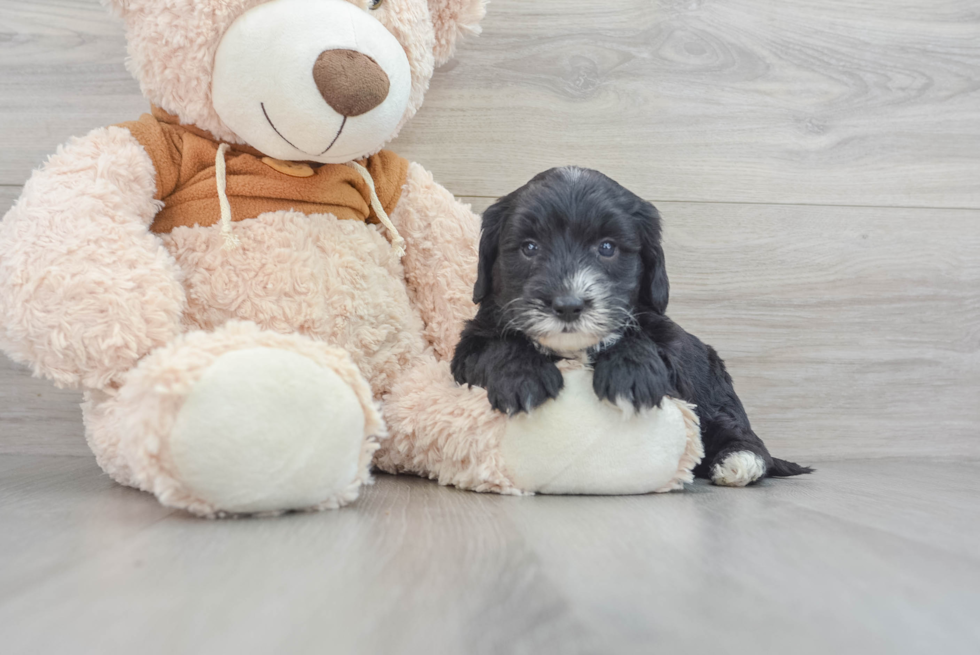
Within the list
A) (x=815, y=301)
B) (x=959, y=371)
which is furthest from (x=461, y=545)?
(x=959, y=371)

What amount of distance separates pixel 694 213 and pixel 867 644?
4.25 feet

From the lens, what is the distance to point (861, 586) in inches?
27.8

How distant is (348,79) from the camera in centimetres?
112

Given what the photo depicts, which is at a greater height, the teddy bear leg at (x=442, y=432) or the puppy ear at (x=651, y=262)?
the puppy ear at (x=651, y=262)

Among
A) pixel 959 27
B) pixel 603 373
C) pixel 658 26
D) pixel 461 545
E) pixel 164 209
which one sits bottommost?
pixel 461 545

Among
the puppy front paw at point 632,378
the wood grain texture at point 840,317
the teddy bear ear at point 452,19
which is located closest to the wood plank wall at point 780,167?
the wood grain texture at point 840,317

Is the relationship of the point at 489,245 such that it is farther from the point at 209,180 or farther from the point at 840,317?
the point at 840,317

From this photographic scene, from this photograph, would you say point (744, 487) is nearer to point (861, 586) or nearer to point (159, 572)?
point (861, 586)

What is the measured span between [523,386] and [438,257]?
46 centimetres

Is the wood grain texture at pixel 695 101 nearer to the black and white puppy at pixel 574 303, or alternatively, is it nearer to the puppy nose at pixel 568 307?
the black and white puppy at pixel 574 303

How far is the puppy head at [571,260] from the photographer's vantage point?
1.07 m

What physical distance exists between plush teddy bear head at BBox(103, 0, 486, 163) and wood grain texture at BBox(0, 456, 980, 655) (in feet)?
2.02

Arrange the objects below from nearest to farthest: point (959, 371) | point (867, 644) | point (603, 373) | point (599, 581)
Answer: point (867, 644)
point (599, 581)
point (603, 373)
point (959, 371)

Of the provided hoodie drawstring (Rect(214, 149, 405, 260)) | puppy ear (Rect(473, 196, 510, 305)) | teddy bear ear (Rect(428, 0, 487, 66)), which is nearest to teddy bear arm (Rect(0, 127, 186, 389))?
hoodie drawstring (Rect(214, 149, 405, 260))
